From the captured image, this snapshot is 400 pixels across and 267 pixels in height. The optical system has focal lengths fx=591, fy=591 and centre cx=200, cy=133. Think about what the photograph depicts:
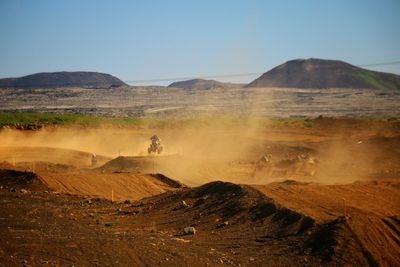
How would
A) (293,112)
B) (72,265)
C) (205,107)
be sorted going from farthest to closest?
(205,107) → (293,112) → (72,265)

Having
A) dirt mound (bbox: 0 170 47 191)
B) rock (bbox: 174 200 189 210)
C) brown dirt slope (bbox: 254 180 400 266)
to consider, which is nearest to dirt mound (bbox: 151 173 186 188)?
dirt mound (bbox: 0 170 47 191)

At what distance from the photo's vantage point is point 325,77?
551ft

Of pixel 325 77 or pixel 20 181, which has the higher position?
pixel 325 77

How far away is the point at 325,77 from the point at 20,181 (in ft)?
488

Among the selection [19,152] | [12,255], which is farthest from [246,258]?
[19,152]

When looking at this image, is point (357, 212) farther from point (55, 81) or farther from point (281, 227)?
point (55, 81)

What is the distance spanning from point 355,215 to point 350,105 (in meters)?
94.9

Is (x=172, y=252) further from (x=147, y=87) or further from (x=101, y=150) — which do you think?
(x=147, y=87)

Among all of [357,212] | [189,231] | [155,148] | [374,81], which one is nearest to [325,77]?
[374,81]

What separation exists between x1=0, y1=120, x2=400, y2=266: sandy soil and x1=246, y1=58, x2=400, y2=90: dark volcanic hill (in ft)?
422

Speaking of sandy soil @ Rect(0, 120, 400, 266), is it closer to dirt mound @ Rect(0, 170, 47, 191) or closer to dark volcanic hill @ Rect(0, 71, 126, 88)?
dirt mound @ Rect(0, 170, 47, 191)

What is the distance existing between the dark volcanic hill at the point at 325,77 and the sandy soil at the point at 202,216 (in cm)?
12862

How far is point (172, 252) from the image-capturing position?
14.1 m

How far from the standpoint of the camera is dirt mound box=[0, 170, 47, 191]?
26.1 metres
